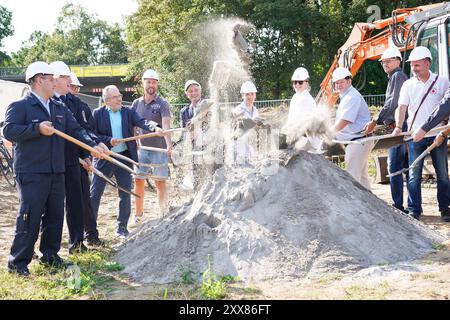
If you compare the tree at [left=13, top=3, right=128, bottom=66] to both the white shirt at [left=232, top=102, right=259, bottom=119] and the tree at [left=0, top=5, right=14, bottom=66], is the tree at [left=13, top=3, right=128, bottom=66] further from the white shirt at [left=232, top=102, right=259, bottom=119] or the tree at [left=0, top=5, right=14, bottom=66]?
the white shirt at [left=232, top=102, right=259, bottom=119]

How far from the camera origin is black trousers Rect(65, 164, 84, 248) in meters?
5.78

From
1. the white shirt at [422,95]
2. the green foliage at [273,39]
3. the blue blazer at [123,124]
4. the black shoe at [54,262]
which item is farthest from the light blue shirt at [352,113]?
the green foliage at [273,39]

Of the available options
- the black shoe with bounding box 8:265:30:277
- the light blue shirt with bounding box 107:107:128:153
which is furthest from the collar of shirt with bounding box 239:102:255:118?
the black shoe with bounding box 8:265:30:277

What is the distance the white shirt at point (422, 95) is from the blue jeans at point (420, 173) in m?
0.27

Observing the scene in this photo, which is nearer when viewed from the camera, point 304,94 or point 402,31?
point 304,94

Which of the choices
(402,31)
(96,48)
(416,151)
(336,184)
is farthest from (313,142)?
(96,48)

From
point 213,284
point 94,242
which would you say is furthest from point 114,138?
point 213,284

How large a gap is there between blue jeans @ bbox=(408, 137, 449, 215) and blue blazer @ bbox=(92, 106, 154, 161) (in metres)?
3.31

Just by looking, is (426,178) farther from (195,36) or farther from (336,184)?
(195,36)

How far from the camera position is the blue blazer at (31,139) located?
4.83m

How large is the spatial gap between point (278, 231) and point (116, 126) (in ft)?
8.87

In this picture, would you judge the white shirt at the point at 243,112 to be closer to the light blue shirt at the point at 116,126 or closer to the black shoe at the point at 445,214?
the light blue shirt at the point at 116,126

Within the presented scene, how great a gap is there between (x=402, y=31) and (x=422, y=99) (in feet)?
17.7

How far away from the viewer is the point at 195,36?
28875 millimetres
